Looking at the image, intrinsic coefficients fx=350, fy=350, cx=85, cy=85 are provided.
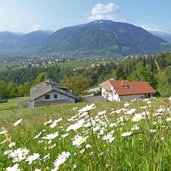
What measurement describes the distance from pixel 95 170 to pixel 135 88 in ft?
231

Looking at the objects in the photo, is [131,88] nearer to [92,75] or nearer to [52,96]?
[52,96]

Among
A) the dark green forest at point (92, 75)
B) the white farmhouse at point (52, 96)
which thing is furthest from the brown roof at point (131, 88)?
the white farmhouse at point (52, 96)

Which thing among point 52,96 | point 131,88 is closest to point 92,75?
point 131,88

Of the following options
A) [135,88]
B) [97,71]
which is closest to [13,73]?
[97,71]

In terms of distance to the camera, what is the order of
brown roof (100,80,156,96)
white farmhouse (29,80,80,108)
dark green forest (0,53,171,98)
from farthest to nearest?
1. dark green forest (0,53,171,98)
2. brown roof (100,80,156,96)
3. white farmhouse (29,80,80,108)

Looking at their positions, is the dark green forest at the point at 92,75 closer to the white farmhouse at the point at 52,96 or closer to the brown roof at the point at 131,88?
the brown roof at the point at 131,88

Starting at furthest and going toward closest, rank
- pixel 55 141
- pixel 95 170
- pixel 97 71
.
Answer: pixel 97 71
pixel 55 141
pixel 95 170

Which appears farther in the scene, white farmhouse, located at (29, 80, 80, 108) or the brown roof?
the brown roof

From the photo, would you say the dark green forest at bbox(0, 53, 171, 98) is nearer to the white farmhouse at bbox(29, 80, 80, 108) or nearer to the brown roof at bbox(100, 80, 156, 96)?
the brown roof at bbox(100, 80, 156, 96)

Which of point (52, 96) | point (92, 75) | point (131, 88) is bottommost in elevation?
point (92, 75)

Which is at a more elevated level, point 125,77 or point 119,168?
point 119,168

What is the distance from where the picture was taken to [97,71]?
133875 mm

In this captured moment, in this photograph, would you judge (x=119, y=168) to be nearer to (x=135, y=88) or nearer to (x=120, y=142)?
(x=120, y=142)

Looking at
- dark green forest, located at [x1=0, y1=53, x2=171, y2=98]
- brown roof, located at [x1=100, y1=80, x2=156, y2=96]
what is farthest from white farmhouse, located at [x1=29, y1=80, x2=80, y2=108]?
dark green forest, located at [x1=0, y1=53, x2=171, y2=98]
